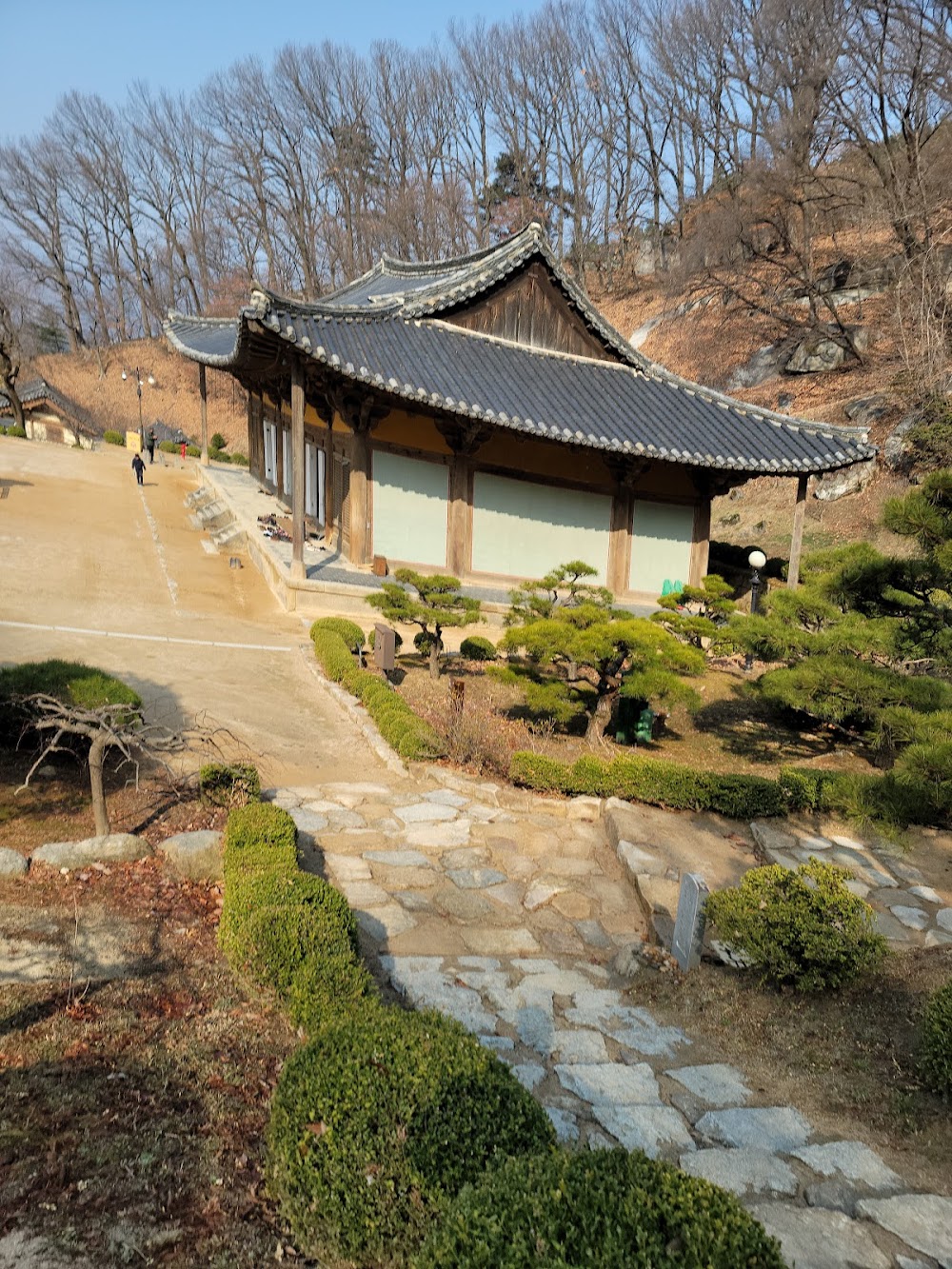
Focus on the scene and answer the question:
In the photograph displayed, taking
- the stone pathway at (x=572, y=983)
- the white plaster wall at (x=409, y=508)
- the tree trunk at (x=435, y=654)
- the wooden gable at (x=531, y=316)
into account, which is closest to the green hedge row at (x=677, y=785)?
the stone pathway at (x=572, y=983)

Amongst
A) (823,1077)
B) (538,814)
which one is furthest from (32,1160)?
(538,814)

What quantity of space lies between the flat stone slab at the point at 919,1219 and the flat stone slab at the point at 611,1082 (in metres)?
1.02

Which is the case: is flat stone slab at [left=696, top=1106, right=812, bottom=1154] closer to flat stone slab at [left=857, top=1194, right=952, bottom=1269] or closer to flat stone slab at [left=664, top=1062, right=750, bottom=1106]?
flat stone slab at [left=664, top=1062, right=750, bottom=1106]

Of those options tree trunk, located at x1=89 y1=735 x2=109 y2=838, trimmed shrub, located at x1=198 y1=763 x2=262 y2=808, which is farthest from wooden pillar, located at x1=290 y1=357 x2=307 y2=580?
tree trunk, located at x1=89 y1=735 x2=109 y2=838

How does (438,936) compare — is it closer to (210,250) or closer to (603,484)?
(603,484)

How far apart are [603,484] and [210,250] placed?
162ft

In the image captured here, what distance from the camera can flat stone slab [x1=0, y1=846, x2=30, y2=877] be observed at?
490 cm

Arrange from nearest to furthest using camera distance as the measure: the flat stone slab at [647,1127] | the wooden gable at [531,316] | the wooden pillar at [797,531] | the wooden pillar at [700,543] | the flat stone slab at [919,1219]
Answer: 1. the flat stone slab at [919,1219]
2. the flat stone slab at [647,1127]
3. the wooden pillar at [797,531]
4. the wooden gable at [531,316]
5. the wooden pillar at [700,543]

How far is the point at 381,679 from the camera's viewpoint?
1045 cm

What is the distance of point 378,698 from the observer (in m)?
9.58

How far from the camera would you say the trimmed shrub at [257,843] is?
4996 millimetres

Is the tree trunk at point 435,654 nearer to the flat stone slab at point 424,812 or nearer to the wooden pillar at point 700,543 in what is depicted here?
the flat stone slab at point 424,812

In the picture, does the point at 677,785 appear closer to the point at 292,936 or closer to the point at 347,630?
the point at 292,936

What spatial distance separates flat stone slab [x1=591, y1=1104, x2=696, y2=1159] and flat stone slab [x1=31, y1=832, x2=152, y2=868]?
3.63 metres
